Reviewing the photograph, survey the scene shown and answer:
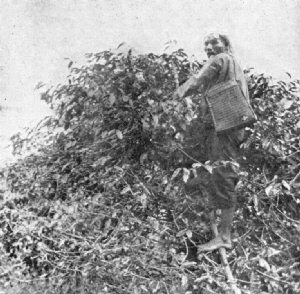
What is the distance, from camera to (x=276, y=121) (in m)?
3.95

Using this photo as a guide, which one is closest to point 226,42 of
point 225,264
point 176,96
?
point 176,96

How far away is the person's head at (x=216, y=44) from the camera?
325cm

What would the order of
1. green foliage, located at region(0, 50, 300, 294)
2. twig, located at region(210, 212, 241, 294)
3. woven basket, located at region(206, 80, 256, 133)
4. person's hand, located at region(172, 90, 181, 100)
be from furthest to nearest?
person's hand, located at region(172, 90, 181, 100) → green foliage, located at region(0, 50, 300, 294) → woven basket, located at region(206, 80, 256, 133) → twig, located at region(210, 212, 241, 294)

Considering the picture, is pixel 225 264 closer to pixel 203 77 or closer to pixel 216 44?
pixel 203 77

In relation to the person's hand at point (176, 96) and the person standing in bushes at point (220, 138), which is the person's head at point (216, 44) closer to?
the person standing in bushes at point (220, 138)

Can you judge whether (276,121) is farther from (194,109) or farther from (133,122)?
(133,122)

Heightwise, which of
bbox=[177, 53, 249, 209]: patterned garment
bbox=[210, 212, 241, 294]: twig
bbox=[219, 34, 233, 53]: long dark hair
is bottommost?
bbox=[210, 212, 241, 294]: twig

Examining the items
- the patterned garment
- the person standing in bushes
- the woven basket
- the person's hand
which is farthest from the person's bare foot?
the person's hand

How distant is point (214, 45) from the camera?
3.26 metres

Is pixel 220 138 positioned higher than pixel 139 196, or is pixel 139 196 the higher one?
pixel 220 138

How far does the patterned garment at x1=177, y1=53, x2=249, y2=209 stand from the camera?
3166mm

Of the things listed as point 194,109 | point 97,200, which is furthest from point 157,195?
point 194,109

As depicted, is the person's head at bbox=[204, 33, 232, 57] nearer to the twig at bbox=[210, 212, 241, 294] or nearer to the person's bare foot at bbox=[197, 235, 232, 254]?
Answer: the twig at bbox=[210, 212, 241, 294]

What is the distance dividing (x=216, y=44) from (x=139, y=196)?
4.12ft
